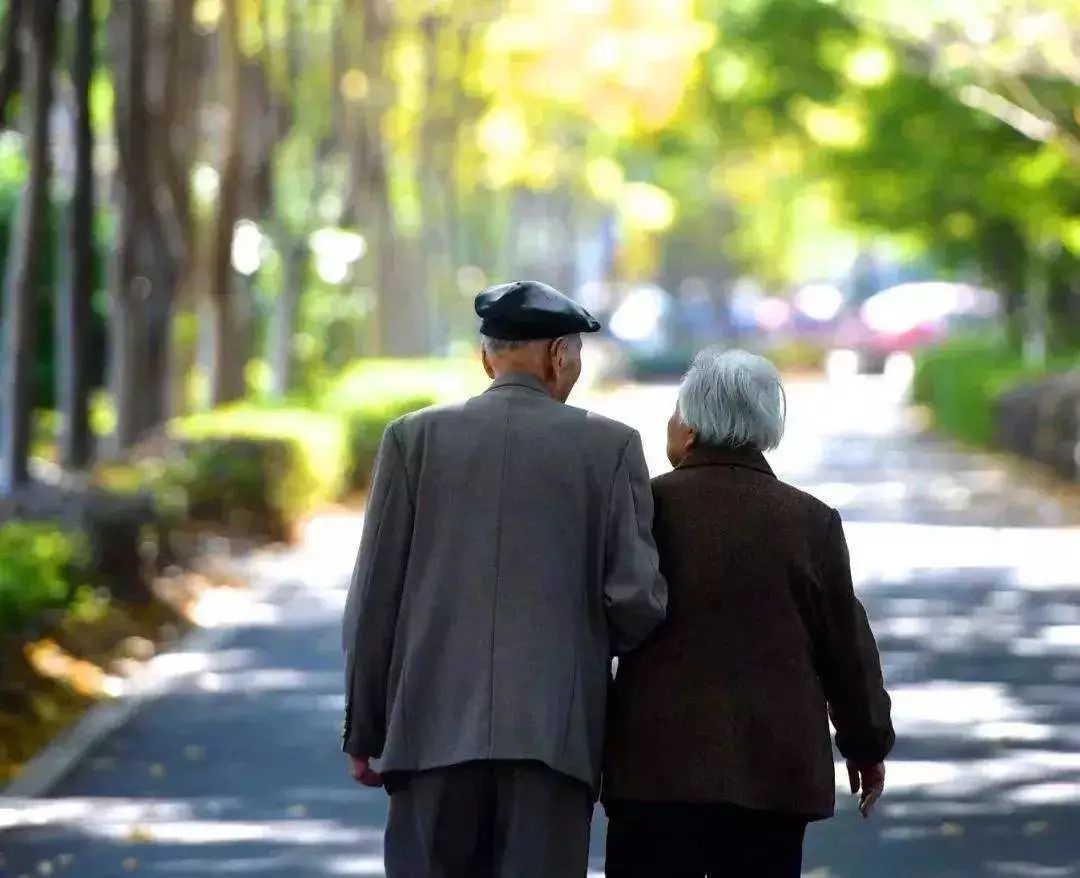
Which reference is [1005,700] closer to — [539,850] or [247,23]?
[539,850]

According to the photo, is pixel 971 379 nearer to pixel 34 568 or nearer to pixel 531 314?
pixel 34 568

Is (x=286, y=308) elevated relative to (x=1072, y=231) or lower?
lower

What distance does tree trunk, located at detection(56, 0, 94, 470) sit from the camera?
17.7 meters

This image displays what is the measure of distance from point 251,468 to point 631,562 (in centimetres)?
1448

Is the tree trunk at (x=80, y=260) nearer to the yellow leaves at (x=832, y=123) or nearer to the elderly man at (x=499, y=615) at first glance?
the elderly man at (x=499, y=615)

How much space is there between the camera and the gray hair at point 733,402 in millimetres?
5102

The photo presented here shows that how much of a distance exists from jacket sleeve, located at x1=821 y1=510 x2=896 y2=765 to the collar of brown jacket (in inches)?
6.9

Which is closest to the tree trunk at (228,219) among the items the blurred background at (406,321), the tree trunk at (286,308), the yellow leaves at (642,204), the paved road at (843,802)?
the blurred background at (406,321)

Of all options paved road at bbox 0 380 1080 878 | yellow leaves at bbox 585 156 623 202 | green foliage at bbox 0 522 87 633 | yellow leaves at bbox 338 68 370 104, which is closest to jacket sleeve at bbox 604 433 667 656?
paved road at bbox 0 380 1080 878

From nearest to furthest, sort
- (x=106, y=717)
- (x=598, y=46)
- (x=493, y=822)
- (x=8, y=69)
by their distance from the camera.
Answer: (x=493, y=822) < (x=106, y=717) < (x=8, y=69) < (x=598, y=46)

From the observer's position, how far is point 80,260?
1788cm

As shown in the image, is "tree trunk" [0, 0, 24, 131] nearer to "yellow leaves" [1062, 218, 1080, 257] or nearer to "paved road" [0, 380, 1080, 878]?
"paved road" [0, 380, 1080, 878]

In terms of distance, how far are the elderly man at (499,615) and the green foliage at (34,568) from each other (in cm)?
657

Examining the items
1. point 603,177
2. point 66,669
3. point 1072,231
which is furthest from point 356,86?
point 66,669
